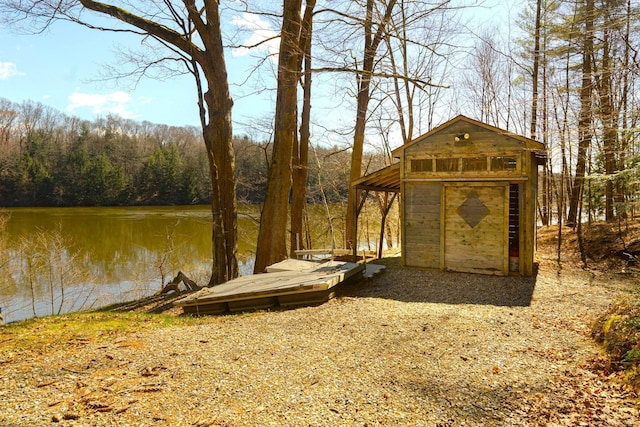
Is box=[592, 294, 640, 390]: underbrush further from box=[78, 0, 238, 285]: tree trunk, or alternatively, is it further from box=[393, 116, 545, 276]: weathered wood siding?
box=[78, 0, 238, 285]: tree trunk

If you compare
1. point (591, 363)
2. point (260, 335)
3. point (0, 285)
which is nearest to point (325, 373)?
point (260, 335)

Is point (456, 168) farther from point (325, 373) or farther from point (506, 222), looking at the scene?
point (325, 373)

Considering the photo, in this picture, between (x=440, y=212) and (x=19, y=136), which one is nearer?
(x=440, y=212)

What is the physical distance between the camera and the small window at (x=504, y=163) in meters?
9.97

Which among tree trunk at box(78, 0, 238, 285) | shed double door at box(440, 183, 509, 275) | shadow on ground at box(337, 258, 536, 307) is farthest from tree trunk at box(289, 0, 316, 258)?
shed double door at box(440, 183, 509, 275)

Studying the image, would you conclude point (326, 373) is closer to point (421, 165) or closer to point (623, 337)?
point (623, 337)

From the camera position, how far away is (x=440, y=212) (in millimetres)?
10711

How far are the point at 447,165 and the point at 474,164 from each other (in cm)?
64

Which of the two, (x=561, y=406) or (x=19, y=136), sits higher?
(x=19, y=136)

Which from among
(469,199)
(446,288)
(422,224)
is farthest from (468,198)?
(446,288)

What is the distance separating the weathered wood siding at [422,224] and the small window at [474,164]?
77cm

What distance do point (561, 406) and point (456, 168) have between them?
7353 mm

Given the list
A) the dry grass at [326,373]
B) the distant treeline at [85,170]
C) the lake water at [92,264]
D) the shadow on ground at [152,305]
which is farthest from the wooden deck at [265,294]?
the distant treeline at [85,170]

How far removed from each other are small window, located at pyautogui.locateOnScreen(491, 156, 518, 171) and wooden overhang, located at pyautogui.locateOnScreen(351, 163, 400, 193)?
2.39m
